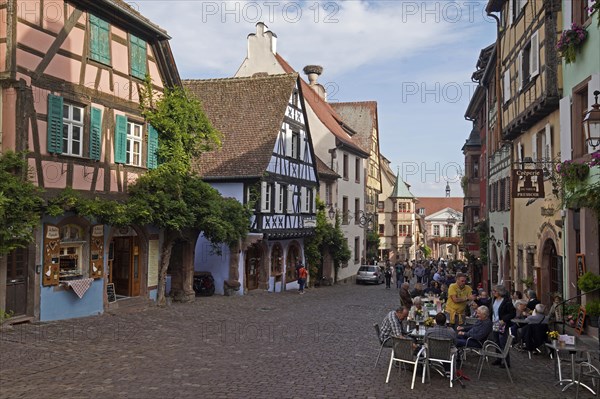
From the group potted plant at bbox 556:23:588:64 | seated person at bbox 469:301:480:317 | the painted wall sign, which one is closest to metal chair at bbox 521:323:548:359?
seated person at bbox 469:301:480:317

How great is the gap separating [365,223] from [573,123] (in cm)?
2983

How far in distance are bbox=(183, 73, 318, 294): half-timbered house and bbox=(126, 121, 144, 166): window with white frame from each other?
6.56m

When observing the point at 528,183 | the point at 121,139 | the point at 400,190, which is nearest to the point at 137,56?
the point at 121,139

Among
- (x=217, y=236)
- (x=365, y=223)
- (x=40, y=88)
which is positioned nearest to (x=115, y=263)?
(x=217, y=236)

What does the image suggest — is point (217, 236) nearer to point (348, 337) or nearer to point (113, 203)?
point (113, 203)

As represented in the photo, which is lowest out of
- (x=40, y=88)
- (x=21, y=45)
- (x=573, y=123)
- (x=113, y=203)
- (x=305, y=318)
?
(x=305, y=318)

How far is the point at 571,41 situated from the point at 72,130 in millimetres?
12293

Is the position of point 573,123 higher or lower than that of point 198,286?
higher

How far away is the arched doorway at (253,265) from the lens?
26.9 meters

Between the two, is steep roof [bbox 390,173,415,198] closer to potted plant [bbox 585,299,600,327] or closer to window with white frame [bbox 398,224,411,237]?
window with white frame [bbox 398,224,411,237]

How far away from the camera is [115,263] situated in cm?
1962

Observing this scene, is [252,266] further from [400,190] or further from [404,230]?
[400,190]

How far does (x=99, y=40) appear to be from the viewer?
1639cm

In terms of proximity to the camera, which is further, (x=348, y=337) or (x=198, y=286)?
(x=198, y=286)
